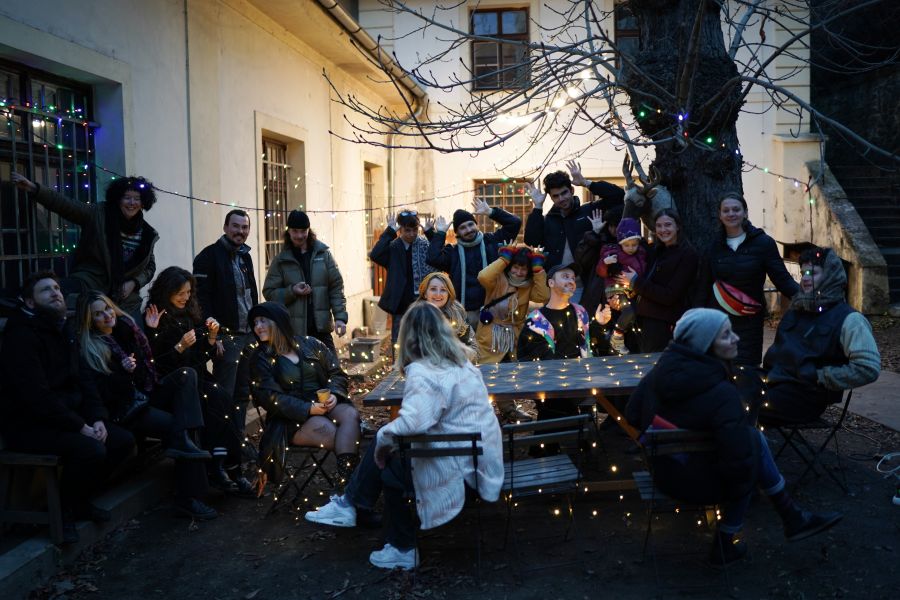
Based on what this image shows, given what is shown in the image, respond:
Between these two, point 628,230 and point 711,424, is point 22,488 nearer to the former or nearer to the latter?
point 711,424

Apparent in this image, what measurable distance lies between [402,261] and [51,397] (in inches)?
159

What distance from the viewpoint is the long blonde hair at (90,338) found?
189 inches

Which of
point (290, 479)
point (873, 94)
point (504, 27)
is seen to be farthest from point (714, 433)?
point (873, 94)

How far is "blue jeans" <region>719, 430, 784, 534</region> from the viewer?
4.14 m

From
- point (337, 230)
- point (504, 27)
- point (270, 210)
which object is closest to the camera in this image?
point (270, 210)

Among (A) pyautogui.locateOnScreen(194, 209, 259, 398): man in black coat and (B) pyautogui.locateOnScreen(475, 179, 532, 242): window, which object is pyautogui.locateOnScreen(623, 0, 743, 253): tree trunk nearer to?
(A) pyautogui.locateOnScreen(194, 209, 259, 398): man in black coat

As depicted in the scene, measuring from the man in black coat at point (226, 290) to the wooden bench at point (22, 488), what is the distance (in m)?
2.06

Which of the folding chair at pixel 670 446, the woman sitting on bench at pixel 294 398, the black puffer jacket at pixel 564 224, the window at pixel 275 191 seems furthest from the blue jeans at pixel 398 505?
the window at pixel 275 191

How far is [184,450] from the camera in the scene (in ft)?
16.9

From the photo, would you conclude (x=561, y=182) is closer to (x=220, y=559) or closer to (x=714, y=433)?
(x=714, y=433)

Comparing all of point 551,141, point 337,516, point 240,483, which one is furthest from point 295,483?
point 551,141

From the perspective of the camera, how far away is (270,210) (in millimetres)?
9828

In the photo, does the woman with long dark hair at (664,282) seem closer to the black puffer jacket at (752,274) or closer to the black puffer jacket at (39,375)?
the black puffer jacket at (752,274)

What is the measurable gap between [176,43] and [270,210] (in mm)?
2814
